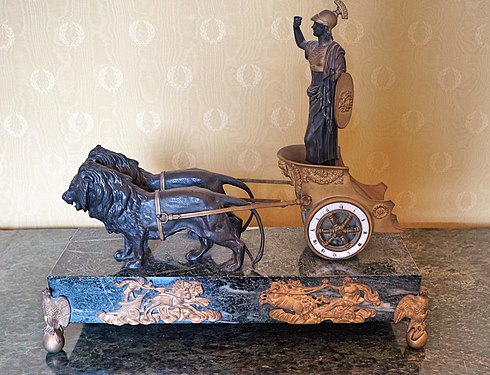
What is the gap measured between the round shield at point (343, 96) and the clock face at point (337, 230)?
176 mm

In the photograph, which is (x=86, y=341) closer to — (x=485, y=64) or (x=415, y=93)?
(x=415, y=93)

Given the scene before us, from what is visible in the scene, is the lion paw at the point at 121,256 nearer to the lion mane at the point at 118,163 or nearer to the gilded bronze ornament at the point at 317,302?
the lion mane at the point at 118,163

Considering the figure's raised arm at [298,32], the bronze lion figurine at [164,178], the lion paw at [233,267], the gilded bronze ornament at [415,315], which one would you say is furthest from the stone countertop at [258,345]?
the figure's raised arm at [298,32]

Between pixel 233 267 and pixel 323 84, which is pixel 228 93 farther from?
pixel 233 267

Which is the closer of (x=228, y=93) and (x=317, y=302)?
(x=317, y=302)

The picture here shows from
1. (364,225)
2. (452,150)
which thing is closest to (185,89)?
(364,225)

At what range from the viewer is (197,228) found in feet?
3.76

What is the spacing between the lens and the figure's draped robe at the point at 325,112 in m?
1.13

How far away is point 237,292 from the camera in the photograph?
115cm

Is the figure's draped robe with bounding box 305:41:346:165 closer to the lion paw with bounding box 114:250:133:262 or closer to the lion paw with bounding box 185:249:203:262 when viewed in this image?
the lion paw with bounding box 185:249:203:262

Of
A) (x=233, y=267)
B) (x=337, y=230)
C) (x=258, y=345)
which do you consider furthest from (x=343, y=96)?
(x=258, y=345)

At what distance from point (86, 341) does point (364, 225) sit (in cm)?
62

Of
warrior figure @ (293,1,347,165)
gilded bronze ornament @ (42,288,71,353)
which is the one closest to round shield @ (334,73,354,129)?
warrior figure @ (293,1,347,165)

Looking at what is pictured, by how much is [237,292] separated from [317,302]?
160 mm
